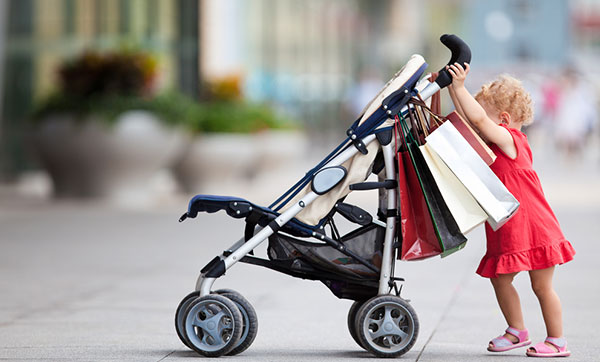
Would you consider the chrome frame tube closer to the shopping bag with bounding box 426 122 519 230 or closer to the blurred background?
the shopping bag with bounding box 426 122 519 230

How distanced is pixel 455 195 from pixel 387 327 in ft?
2.06

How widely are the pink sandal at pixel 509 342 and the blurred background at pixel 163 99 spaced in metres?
5.87

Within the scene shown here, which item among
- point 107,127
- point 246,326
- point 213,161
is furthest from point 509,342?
point 213,161

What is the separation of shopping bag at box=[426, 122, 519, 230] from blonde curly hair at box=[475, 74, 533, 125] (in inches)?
13.9

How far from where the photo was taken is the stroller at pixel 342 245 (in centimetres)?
486

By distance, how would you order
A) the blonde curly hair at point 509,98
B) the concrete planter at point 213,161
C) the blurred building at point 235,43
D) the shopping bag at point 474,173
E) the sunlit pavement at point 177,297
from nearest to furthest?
the shopping bag at point 474,173 < the blonde curly hair at point 509,98 < the sunlit pavement at point 177,297 < the concrete planter at point 213,161 < the blurred building at point 235,43

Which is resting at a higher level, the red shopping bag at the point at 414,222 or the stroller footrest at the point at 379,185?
the stroller footrest at the point at 379,185

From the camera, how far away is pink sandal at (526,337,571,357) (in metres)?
4.95

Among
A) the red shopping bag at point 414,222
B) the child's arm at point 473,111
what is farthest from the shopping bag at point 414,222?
the child's arm at point 473,111

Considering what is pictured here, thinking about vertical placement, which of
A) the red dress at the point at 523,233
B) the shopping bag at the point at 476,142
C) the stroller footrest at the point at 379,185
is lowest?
the red dress at the point at 523,233

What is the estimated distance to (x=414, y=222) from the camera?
Answer: 4875mm

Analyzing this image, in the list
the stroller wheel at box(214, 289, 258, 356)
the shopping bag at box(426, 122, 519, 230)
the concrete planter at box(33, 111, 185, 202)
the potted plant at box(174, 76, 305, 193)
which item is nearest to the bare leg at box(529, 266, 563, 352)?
the shopping bag at box(426, 122, 519, 230)

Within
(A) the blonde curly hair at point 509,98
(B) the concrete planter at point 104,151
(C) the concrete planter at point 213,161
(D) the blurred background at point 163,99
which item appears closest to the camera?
(A) the blonde curly hair at point 509,98

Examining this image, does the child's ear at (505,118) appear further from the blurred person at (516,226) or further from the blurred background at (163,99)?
the blurred background at (163,99)
